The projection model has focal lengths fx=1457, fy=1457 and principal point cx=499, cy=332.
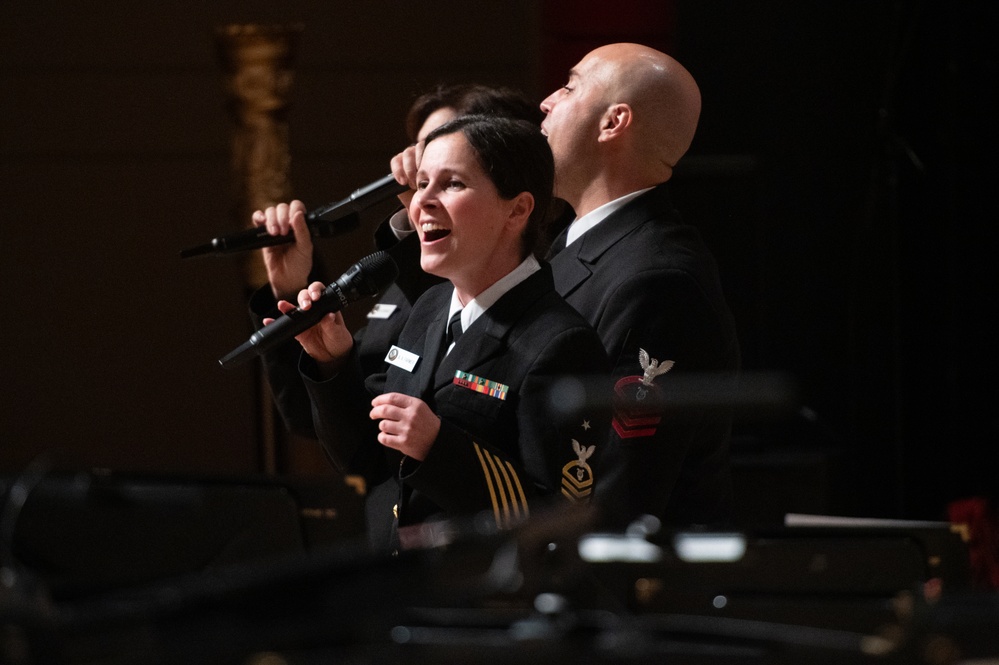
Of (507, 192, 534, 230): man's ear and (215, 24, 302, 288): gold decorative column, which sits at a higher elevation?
(215, 24, 302, 288): gold decorative column

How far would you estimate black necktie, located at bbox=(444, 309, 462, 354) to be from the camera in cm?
206

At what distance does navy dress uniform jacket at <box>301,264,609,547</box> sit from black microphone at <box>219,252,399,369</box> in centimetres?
10

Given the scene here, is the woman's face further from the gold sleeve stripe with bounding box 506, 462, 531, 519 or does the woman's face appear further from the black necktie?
the gold sleeve stripe with bounding box 506, 462, 531, 519

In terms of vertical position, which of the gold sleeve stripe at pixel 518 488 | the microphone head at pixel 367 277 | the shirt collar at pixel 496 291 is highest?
the microphone head at pixel 367 277

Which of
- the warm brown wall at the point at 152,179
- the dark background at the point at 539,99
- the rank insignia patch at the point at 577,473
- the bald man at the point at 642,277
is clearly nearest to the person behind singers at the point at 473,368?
the rank insignia patch at the point at 577,473

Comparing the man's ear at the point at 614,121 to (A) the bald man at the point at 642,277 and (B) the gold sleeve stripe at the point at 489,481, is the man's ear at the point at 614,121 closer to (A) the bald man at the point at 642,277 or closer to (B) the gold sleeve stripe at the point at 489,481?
(A) the bald man at the point at 642,277

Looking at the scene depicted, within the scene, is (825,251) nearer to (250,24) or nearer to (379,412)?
(250,24)

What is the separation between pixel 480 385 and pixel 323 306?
28 cm

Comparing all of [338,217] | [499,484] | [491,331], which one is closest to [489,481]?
[499,484]

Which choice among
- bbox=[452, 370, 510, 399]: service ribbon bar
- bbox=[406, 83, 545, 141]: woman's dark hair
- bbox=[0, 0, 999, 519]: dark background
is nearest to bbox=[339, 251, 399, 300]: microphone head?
bbox=[452, 370, 510, 399]: service ribbon bar

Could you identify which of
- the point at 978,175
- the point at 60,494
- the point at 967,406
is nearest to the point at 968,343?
the point at 967,406

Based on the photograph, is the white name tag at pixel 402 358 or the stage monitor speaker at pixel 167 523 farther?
the white name tag at pixel 402 358

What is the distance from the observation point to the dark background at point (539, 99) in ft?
11.7

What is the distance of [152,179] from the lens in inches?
159
